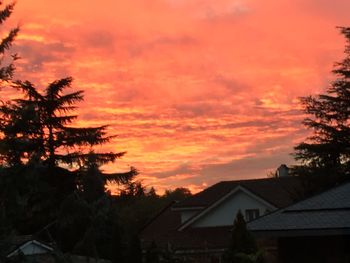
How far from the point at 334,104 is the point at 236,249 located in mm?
20920

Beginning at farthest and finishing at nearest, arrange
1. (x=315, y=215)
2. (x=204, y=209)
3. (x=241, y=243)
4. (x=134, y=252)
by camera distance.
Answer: (x=204, y=209) → (x=134, y=252) → (x=241, y=243) → (x=315, y=215)

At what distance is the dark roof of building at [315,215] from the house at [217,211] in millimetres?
14132

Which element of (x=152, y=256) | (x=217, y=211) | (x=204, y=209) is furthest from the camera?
(x=217, y=211)

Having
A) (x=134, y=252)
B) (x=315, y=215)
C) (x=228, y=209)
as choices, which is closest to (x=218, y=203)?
(x=228, y=209)

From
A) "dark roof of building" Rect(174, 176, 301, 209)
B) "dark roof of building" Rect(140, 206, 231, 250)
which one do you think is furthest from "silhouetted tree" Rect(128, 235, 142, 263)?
"dark roof of building" Rect(174, 176, 301, 209)

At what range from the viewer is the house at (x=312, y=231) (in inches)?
705

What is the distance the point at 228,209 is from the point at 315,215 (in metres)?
21.5

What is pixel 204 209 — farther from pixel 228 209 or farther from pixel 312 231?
pixel 312 231

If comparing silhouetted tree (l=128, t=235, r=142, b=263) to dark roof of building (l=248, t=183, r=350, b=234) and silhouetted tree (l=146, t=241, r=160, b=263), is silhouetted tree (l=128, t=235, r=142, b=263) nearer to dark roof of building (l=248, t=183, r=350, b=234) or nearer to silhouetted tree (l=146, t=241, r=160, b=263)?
silhouetted tree (l=146, t=241, r=160, b=263)

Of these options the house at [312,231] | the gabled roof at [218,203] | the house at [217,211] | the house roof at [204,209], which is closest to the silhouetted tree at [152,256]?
the house at [312,231]

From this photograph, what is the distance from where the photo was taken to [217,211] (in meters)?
40.7

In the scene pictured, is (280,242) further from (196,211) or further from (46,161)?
(46,161)

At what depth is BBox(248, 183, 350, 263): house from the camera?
58.7ft

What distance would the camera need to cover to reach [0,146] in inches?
601
